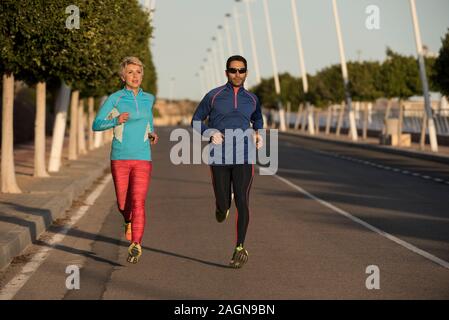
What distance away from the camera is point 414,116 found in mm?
63344

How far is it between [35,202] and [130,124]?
22.9 feet

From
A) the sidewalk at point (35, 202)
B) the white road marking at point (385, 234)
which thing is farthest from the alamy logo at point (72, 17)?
the white road marking at point (385, 234)

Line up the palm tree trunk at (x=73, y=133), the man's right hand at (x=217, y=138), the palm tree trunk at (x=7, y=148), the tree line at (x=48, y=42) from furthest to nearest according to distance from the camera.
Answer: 1. the palm tree trunk at (x=73, y=133)
2. the palm tree trunk at (x=7, y=148)
3. the tree line at (x=48, y=42)
4. the man's right hand at (x=217, y=138)

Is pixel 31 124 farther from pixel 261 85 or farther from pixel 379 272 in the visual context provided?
pixel 261 85

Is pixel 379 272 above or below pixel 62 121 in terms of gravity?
below

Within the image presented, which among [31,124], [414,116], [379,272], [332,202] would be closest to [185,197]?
[332,202]

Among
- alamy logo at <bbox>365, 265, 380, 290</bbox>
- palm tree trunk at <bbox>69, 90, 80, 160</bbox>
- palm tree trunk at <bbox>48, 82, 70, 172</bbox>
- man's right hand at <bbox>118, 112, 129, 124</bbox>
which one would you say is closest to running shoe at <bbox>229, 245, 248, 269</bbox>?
alamy logo at <bbox>365, 265, 380, 290</bbox>

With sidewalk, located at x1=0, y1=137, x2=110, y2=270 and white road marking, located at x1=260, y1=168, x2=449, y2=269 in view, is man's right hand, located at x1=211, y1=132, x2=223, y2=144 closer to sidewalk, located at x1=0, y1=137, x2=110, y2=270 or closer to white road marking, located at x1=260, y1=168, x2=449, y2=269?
sidewalk, located at x1=0, y1=137, x2=110, y2=270

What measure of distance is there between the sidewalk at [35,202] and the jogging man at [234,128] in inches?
91.2

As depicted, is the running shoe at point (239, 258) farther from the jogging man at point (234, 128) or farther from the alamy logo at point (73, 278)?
the alamy logo at point (73, 278)

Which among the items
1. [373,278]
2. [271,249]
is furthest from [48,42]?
[373,278]

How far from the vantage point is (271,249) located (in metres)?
12.8

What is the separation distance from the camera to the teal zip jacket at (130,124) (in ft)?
36.7

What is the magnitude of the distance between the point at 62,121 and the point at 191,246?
1687cm
